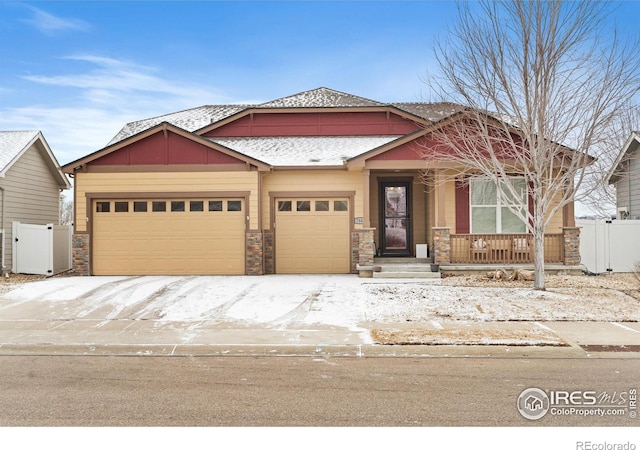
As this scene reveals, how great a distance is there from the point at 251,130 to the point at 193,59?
5.02 meters

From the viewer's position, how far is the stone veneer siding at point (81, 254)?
16.0 m

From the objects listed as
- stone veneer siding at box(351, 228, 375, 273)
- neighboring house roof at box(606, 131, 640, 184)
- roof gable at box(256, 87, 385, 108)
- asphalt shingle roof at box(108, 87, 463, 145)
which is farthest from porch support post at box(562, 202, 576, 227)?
roof gable at box(256, 87, 385, 108)

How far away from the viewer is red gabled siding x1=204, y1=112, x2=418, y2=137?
1967 centimetres

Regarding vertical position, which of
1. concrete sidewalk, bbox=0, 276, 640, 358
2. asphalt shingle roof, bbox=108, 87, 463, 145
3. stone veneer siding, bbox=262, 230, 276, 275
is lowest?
concrete sidewalk, bbox=0, 276, 640, 358

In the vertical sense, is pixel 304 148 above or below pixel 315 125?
below

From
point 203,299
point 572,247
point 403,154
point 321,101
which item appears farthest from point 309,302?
point 321,101

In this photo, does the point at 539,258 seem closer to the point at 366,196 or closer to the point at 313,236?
the point at 366,196

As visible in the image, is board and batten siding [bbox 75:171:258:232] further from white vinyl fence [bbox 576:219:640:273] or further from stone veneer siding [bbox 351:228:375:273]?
white vinyl fence [bbox 576:219:640:273]

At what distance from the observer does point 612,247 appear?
16.2 meters

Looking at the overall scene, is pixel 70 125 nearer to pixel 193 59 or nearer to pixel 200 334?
pixel 193 59

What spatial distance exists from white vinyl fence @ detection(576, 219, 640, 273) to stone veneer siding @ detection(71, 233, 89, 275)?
603 inches

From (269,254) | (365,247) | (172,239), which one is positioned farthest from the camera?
(269,254)

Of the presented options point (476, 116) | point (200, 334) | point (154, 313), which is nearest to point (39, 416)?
point (200, 334)

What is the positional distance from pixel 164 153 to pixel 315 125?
617cm
